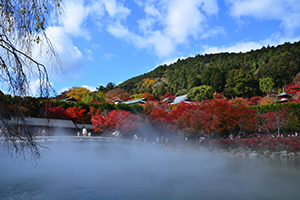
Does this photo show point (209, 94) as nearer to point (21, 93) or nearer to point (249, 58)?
point (249, 58)

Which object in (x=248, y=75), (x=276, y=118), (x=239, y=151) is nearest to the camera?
(x=239, y=151)

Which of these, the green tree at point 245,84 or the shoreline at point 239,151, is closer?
the shoreline at point 239,151

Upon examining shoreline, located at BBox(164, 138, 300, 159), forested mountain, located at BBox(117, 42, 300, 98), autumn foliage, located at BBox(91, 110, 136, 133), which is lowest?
shoreline, located at BBox(164, 138, 300, 159)

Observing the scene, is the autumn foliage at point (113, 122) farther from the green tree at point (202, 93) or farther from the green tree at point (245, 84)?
the green tree at point (245, 84)

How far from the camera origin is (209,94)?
6462 cm

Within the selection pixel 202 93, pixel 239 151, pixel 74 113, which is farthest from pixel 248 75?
pixel 74 113

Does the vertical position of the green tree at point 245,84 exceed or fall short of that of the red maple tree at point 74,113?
it exceeds it

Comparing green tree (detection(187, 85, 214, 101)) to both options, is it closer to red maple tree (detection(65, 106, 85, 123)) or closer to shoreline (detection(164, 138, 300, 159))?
shoreline (detection(164, 138, 300, 159))

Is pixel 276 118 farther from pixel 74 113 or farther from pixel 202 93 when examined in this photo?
pixel 202 93

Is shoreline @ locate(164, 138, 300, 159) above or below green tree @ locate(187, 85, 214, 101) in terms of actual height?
below

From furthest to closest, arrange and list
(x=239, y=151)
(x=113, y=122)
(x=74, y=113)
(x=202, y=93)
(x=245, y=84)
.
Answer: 1. (x=245, y=84)
2. (x=202, y=93)
3. (x=74, y=113)
4. (x=113, y=122)
5. (x=239, y=151)

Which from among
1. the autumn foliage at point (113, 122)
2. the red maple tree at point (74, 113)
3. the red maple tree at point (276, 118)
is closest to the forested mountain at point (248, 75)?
the red maple tree at point (276, 118)

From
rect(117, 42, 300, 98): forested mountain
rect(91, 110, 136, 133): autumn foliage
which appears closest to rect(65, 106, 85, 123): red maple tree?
rect(91, 110, 136, 133): autumn foliage

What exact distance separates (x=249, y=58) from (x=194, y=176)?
289ft
